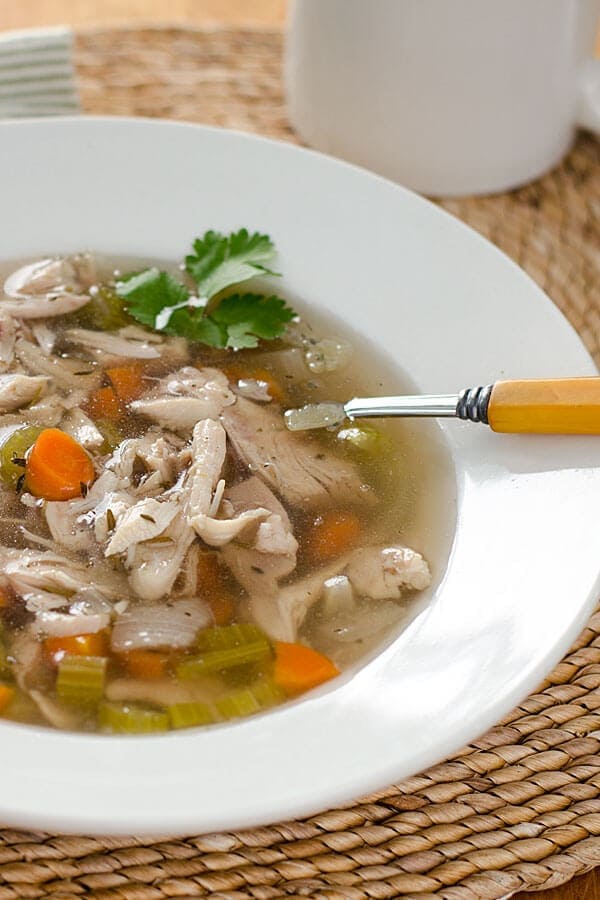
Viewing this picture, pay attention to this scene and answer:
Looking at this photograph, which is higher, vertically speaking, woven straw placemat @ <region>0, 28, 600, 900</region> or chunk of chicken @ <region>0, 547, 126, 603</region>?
chunk of chicken @ <region>0, 547, 126, 603</region>

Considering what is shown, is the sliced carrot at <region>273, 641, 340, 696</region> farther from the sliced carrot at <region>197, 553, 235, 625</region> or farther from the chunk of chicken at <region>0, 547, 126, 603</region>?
the chunk of chicken at <region>0, 547, 126, 603</region>

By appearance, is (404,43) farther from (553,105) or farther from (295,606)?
(295,606)

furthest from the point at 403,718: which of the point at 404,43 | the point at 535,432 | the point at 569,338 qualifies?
the point at 404,43

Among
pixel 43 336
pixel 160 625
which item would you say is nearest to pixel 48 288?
pixel 43 336

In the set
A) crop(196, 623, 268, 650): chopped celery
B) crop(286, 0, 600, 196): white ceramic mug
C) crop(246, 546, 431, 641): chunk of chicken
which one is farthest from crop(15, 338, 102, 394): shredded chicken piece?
crop(286, 0, 600, 196): white ceramic mug

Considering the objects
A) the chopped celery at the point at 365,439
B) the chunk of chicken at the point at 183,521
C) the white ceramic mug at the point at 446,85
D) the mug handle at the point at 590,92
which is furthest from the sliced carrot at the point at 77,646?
the mug handle at the point at 590,92

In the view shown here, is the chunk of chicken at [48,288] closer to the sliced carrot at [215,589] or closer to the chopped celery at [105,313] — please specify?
the chopped celery at [105,313]

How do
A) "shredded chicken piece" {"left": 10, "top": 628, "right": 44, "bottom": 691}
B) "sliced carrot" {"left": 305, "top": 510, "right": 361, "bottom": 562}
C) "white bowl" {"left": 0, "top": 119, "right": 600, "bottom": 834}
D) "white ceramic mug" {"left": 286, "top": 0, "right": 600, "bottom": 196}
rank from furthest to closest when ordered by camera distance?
"white ceramic mug" {"left": 286, "top": 0, "right": 600, "bottom": 196}, "sliced carrot" {"left": 305, "top": 510, "right": 361, "bottom": 562}, "shredded chicken piece" {"left": 10, "top": 628, "right": 44, "bottom": 691}, "white bowl" {"left": 0, "top": 119, "right": 600, "bottom": 834}
